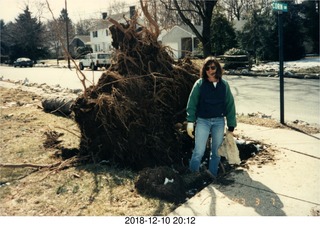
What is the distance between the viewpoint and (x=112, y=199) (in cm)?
398

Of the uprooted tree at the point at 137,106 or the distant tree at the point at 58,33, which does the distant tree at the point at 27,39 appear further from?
the uprooted tree at the point at 137,106

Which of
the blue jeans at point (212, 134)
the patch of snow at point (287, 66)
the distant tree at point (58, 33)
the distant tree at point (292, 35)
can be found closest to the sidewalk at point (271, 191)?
the blue jeans at point (212, 134)

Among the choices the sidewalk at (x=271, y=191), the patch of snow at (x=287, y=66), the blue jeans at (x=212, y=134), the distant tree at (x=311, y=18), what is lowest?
the sidewalk at (x=271, y=191)

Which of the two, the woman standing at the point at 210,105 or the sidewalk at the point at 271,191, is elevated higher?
the woman standing at the point at 210,105

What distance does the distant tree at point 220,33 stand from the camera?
102 ft

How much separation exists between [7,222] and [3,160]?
104 inches

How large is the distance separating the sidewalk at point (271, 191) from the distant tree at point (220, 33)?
2716cm

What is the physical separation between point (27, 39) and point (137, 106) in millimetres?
57278

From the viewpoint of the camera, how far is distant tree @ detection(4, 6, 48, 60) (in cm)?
5622

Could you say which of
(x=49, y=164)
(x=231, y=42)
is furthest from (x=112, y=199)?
(x=231, y=42)

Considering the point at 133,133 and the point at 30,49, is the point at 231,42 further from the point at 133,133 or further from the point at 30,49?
the point at 30,49


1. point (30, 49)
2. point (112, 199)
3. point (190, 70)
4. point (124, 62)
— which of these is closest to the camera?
point (112, 199)

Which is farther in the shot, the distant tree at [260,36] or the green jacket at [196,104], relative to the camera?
the distant tree at [260,36]

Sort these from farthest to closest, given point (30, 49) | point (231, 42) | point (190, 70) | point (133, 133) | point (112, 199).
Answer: point (30, 49), point (231, 42), point (190, 70), point (133, 133), point (112, 199)
